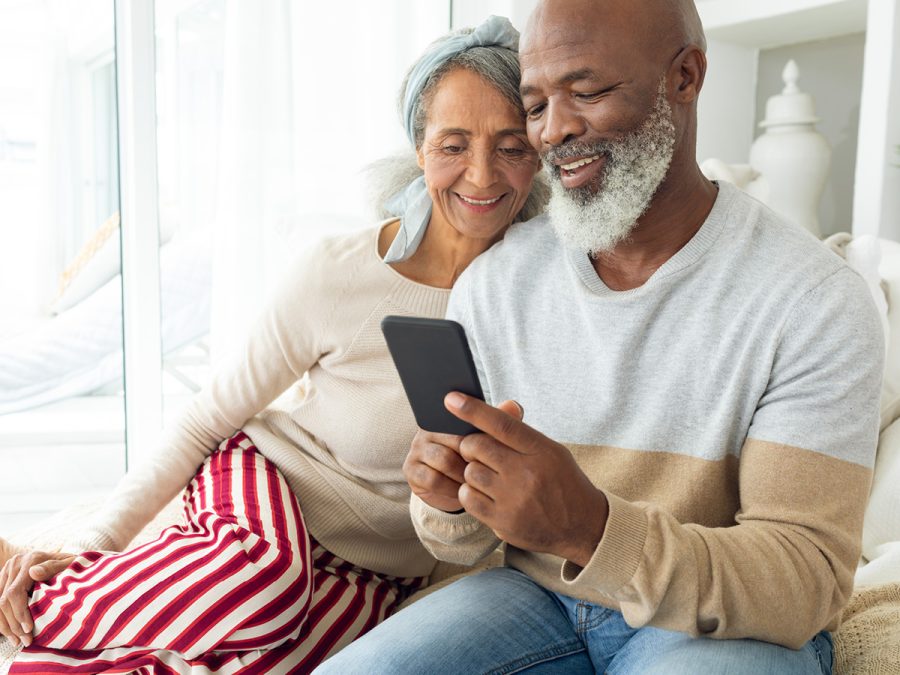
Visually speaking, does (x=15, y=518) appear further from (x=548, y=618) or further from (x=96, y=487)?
(x=548, y=618)

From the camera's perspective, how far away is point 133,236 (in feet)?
7.72

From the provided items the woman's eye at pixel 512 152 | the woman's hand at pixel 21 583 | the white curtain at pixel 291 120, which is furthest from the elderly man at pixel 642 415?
the white curtain at pixel 291 120

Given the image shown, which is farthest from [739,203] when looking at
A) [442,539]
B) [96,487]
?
[96,487]

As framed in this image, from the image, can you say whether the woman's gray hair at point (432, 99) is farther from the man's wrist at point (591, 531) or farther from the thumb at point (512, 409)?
the man's wrist at point (591, 531)

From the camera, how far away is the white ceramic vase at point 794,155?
7.18ft

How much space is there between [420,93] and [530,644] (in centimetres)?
78

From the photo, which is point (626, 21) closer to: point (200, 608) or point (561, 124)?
point (561, 124)

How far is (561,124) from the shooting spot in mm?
1096

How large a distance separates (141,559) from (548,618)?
545mm

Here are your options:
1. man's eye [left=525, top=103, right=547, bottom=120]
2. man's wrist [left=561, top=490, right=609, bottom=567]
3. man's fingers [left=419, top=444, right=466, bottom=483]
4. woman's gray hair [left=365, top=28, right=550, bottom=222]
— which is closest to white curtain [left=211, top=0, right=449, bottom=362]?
woman's gray hair [left=365, top=28, right=550, bottom=222]

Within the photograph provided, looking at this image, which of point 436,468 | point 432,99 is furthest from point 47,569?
point 432,99

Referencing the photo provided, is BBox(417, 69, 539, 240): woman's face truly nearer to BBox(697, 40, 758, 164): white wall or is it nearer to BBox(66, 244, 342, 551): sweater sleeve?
BBox(66, 244, 342, 551): sweater sleeve

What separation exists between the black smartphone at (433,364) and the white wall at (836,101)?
69.8 inches

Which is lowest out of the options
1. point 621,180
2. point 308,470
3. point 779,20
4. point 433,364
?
point 308,470
